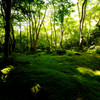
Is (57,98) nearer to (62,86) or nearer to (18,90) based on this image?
(62,86)

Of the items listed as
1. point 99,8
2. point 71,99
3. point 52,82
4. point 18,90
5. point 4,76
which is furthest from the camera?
point 99,8

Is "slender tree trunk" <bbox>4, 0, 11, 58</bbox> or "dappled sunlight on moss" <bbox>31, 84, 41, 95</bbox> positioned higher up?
"slender tree trunk" <bbox>4, 0, 11, 58</bbox>

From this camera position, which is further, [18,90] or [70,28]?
[70,28]

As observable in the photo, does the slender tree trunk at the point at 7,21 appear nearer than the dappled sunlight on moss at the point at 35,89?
No

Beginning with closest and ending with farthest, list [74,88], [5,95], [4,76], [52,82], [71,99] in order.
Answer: [71,99] → [5,95] → [74,88] → [52,82] → [4,76]

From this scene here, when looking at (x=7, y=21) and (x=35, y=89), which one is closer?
(x=35, y=89)

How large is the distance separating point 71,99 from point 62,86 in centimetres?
50

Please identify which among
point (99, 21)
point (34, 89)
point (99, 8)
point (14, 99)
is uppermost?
point (99, 8)

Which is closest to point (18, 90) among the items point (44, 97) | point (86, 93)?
point (44, 97)

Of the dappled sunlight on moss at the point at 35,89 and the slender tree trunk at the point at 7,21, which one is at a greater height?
the slender tree trunk at the point at 7,21

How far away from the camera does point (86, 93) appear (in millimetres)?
1940

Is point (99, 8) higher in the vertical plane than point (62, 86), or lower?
higher

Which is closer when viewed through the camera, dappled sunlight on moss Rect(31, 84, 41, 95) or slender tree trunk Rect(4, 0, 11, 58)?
dappled sunlight on moss Rect(31, 84, 41, 95)

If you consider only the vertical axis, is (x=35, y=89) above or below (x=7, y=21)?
below
